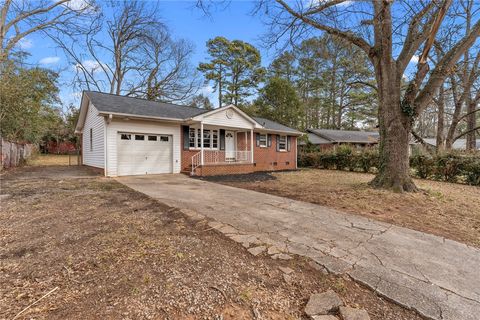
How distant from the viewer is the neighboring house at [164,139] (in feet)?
33.2

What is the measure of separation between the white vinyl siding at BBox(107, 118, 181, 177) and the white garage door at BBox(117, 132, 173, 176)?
0.14 metres

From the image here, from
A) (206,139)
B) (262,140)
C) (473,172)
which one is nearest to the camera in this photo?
(473,172)

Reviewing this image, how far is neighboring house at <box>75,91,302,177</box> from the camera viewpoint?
33.2 feet

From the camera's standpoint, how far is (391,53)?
282 inches

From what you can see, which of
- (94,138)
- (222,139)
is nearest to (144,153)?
(94,138)

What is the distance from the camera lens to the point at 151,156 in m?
11.3

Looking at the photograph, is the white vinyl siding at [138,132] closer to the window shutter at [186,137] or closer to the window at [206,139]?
the window shutter at [186,137]

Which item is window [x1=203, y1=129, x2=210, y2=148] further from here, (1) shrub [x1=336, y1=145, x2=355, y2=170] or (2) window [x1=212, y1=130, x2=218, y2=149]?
(1) shrub [x1=336, y1=145, x2=355, y2=170]

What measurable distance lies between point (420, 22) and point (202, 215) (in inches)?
335

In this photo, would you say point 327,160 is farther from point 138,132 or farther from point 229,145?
point 138,132

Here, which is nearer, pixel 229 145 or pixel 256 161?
pixel 229 145

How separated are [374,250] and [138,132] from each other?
1032cm

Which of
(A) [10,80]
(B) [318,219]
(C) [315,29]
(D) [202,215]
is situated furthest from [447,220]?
(A) [10,80]

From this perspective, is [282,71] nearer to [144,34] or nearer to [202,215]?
[144,34]
